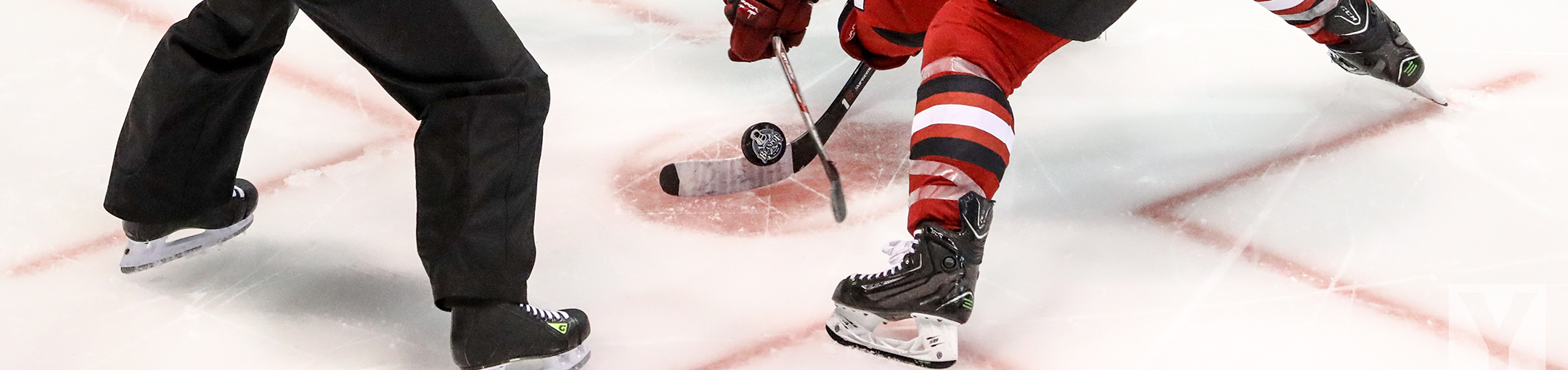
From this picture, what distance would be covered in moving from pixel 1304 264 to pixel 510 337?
3.63 ft

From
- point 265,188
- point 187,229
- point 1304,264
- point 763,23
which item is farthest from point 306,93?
point 1304,264

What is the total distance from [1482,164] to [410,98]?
167 cm

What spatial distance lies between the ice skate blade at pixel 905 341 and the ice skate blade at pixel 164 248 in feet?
2.96

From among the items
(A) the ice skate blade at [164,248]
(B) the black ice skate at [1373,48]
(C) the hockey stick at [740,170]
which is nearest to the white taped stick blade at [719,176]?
(C) the hockey stick at [740,170]

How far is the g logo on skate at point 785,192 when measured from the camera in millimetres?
1824

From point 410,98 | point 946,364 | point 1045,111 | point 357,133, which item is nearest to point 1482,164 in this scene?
point 1045,111

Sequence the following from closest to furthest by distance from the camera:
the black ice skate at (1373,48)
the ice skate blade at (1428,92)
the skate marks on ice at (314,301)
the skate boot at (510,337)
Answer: the skate boot at (510,337)
the skate marks on ice at (314,301)
the black ice skate at (1373,48)
the ice skate blade at (1428,92)

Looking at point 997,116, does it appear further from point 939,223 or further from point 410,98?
point 410,98

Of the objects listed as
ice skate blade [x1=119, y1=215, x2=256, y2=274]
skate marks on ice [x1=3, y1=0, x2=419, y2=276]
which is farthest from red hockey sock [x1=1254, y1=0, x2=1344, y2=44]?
ice skate blade [x1=119, y1=215, x2=256, y2=274]

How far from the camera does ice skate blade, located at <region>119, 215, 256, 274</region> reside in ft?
5.44

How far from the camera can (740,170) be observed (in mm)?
1885

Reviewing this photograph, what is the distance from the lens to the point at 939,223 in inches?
55.7

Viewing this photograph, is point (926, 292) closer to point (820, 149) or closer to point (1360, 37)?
point (820, 149)

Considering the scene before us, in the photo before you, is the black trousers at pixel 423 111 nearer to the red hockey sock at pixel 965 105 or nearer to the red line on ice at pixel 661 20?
the red hockey sock at pixel 965 105
